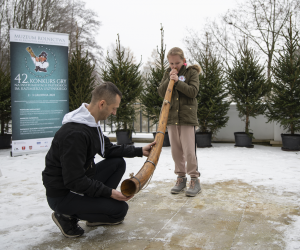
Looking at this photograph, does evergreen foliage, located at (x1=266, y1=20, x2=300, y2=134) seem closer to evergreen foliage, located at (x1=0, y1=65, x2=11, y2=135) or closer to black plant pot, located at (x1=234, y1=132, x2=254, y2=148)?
black plant pot, located at (x1=234, y1=132, x2=254, y2=148)

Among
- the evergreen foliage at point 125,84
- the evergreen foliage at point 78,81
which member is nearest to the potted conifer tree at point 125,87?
the evergreen foliage at point 125,84

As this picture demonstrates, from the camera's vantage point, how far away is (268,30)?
14.6 meters

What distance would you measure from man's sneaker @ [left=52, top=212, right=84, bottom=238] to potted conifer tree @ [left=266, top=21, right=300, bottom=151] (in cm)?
565

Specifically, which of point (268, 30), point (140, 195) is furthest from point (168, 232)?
point (268, 30)

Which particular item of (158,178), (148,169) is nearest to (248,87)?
(158,178)

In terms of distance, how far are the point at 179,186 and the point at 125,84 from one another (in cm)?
473

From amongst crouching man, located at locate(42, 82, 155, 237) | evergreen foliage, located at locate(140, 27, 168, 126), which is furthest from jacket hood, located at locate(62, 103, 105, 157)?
evergreen foliage, located at locate(140, 27, 168, 126)

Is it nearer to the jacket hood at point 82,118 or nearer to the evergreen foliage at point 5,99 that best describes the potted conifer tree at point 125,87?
the evergreen foliage at point 5,99

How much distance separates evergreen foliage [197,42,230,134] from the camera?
23.5 feet

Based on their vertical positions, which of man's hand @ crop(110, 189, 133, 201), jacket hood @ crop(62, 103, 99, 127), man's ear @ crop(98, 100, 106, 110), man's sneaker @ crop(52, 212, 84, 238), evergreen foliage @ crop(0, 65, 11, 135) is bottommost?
man's sneaker @ crop(52, 212, 84, 238)

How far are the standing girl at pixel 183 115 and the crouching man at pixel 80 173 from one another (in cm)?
128

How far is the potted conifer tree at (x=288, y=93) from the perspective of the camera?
21.4 ft

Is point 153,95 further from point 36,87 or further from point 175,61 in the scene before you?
point 175,61

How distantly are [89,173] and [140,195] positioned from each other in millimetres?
1202
